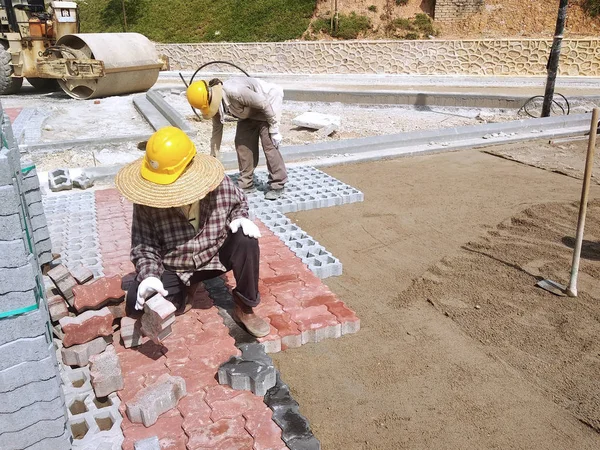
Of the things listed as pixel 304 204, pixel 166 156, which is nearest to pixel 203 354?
pixel 166 156

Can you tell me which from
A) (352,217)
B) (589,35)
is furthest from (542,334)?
(589,35)

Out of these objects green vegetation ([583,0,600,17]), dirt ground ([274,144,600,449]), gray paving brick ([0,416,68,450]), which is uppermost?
green vegetation ([583,0,600,17])

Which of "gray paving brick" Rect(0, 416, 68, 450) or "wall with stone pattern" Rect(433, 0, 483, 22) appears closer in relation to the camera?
"gray paving brick" Rect(0, 416, 68, 450)

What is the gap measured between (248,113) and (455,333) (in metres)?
2.77

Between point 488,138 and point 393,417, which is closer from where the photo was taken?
point 393,417

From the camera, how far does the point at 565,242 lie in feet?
14.0

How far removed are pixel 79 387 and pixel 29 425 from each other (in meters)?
0.62

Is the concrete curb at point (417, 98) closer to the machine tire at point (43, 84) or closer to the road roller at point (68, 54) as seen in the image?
the road roller at point (68, 54)

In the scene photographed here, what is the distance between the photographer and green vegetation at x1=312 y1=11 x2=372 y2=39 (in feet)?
66.4

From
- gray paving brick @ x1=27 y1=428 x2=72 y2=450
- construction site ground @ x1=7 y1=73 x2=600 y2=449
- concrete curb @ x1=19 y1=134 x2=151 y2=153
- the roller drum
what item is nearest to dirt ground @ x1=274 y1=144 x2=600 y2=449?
construction site ground @ x1=7 y1=73 x2=600 y2=449

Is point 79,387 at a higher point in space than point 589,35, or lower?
lower

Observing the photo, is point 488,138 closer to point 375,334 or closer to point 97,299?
point 375,334

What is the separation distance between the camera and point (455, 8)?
20.0m

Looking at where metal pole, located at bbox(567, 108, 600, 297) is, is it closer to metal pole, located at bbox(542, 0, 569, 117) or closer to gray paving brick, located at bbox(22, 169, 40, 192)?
gray paving brick, located at bbox(22, 169, 40, 192)
